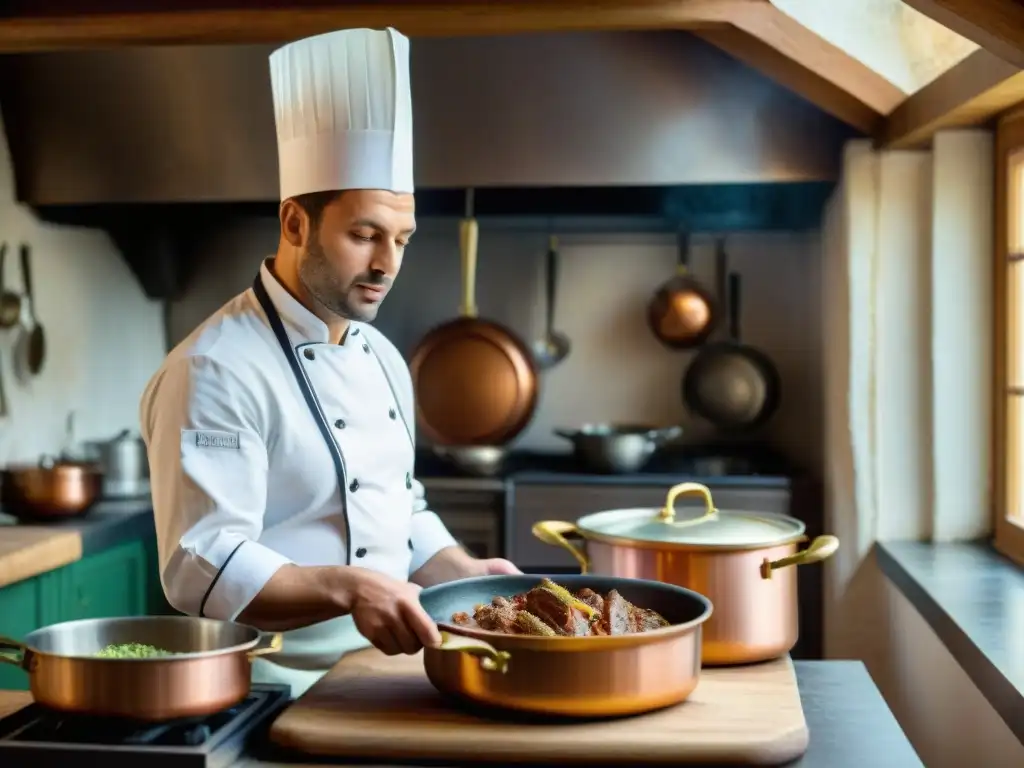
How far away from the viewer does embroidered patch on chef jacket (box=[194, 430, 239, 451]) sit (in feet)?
4.62

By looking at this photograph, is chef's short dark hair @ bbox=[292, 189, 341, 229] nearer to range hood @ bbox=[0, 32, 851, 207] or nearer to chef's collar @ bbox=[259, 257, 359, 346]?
chef's collar @ bbox=[259, 257, 359, 346]

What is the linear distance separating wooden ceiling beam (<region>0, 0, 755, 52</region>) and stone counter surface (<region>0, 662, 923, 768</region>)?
125 centimetres

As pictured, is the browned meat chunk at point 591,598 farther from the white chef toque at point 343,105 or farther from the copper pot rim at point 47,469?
the copper pot rim at point 47,469

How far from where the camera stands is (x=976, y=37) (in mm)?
1788

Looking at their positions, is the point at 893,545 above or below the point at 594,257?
below

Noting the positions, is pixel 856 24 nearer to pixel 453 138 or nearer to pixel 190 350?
pixel 453 138

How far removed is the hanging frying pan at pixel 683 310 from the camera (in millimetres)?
3363

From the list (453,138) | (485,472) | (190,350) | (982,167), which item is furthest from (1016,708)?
(453,138)

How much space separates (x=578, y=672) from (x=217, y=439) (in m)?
0.56

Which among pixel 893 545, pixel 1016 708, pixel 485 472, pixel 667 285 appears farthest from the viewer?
pixel 667 285

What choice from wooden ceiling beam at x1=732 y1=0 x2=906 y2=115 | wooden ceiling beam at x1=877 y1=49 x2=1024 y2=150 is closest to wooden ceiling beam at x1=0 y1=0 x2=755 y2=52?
wooden ceiling beam at x1=732 y1=0 x2=906 y2=115

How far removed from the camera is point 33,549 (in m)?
2.38

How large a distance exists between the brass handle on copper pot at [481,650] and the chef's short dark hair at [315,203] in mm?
678

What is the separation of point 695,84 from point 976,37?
1.12 m
